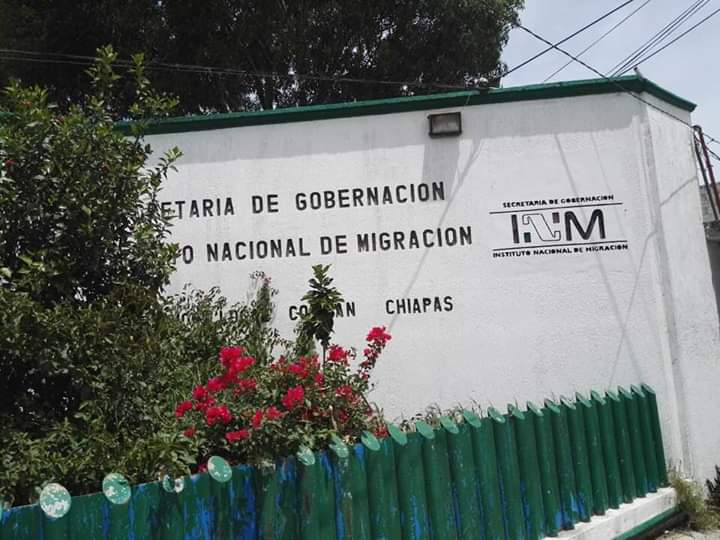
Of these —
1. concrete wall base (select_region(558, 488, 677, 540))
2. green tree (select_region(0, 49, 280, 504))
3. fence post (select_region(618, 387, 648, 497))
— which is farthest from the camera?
fence post (select_region(618, 387, 648, 497))

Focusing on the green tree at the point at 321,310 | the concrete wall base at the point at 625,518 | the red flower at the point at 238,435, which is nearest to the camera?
the red flower at the point at 238,435

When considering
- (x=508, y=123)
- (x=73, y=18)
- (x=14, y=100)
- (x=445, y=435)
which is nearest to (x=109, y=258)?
(x=14, y=100)

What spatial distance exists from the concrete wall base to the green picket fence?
0.26 feet

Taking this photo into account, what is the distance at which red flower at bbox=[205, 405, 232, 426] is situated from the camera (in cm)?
412

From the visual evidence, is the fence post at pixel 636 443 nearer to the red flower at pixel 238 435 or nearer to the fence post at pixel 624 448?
the fence post at pixel 624 448

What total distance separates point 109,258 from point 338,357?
141cm

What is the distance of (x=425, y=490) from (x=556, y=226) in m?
3.78

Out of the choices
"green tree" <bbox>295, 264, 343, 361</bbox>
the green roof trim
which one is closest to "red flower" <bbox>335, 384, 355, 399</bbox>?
"green tree" <bbox>295, 264, 343, 361</bbox>

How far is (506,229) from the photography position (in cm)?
798

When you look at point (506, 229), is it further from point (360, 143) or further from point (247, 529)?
point (247, 529)

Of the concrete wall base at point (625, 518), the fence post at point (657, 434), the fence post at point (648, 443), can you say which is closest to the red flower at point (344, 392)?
the concrete wall base at point (625, 518)

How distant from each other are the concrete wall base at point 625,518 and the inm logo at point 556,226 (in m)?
2.46

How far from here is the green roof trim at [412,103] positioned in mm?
8094

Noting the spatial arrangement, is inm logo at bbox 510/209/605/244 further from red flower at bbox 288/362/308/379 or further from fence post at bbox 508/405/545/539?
red flower at bbox 288/362/308/379
